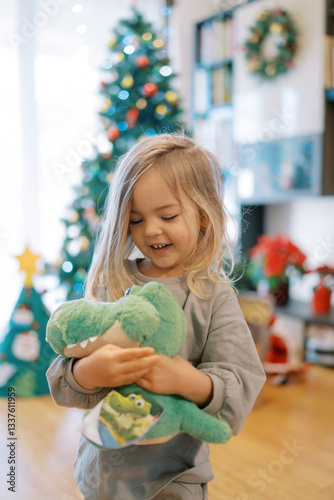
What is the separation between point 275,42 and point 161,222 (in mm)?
2425

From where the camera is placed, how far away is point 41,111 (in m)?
2.92

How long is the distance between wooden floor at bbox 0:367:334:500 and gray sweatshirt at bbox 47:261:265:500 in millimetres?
814

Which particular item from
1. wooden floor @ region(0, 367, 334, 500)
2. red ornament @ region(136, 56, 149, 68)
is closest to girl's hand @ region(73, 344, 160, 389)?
wooden floor @ region(0, 367, 334, 500)

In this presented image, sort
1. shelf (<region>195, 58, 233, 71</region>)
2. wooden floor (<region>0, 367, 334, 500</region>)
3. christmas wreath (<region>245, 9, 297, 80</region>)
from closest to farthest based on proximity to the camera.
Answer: wooden floor (<region>0, 367, 334, 500</region>) < christmas wreath (<region>245, 9, 297, 80</region>) < shelf (<region>195, 58, 233, 71</region>)

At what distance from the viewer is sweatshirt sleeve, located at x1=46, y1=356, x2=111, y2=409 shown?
0.77m

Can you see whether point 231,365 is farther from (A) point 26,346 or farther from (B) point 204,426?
(A) point 26,346

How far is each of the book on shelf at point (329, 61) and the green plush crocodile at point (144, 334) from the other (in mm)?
2407

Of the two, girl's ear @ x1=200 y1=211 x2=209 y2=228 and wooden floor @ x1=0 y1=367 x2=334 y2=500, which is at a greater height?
girl's ear @ x1=200 y1=211 x2=209 y2=228

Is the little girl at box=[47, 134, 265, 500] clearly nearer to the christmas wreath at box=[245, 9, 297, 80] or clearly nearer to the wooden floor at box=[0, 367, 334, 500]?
the wooden floor at box=[0, 367, 334, 500]

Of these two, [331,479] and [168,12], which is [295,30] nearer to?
[168,12]

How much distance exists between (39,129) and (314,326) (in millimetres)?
2085

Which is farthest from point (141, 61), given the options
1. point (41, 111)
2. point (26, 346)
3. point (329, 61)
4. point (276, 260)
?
point (26, 346)

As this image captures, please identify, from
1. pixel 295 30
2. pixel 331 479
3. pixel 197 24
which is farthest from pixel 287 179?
pixel 331 479

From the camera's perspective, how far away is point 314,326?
113 inches
